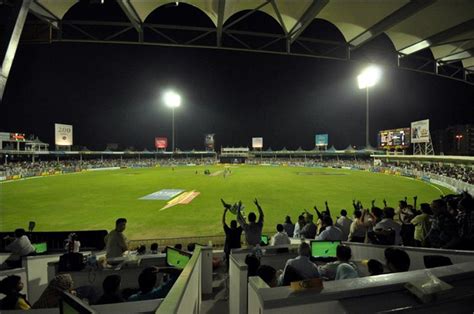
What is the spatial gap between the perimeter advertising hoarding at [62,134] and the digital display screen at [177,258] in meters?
64.2

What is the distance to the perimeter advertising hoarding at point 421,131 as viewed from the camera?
43031 mm

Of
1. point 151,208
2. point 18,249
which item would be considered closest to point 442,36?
point 18,249

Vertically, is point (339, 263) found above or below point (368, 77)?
below

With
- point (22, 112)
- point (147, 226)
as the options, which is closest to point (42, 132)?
point (22, 112)

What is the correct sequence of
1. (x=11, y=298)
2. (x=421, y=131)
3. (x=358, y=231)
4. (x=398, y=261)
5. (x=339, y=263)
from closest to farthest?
(x=11, y=298)
(x=398, y=261)
(x=339, y=263)
(x=358, y=231)
(x=421, y=131)

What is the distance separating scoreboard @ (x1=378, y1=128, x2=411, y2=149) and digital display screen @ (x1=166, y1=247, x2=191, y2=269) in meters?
58.9

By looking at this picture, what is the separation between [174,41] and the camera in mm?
6879

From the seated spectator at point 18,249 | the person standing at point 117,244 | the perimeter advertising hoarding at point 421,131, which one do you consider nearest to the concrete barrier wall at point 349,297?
the person standing at point 117,244

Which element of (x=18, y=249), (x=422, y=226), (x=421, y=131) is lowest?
(x=18, y=249)

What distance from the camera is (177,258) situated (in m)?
4.51

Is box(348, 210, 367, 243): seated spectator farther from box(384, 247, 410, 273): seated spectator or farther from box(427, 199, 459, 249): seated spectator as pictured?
box(384, 247, 410, 273): seated spectator

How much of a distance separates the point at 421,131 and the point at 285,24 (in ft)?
160

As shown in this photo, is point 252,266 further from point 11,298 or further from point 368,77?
point 368,77

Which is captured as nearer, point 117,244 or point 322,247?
point 322,247
